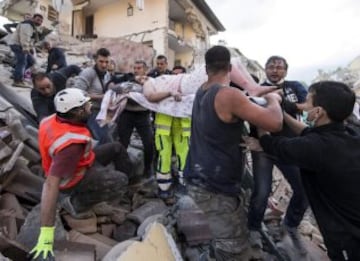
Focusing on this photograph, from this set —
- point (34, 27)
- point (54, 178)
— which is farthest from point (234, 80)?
point (34, 27)

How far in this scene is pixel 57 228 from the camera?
10.5 feet

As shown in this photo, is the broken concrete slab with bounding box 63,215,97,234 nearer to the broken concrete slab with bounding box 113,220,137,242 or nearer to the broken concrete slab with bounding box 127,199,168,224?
the broken concrete slab with bounding box 113,220,137,242

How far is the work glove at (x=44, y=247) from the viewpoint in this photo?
267cm

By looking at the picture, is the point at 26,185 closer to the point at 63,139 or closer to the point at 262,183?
the point at 63,139

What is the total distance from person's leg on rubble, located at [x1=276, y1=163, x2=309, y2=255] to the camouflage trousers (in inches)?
33.4

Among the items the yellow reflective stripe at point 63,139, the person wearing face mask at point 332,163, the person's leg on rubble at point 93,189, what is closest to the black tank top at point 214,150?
the person wearing face mask at point 332,163

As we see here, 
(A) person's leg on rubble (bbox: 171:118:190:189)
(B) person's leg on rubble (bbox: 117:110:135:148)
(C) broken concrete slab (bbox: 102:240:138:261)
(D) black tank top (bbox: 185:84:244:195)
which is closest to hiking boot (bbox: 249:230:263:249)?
(D) black tank top (bbox: 185:84:244:195)

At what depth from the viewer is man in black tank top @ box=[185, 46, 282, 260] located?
2646mm

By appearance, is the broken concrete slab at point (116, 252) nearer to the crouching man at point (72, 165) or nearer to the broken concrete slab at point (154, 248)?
the broken concrete slab at point (154, 248)

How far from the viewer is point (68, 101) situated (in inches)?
127

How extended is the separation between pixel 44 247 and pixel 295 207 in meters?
2.30

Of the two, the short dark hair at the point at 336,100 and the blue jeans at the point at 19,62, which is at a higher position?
the blue jeans at the point at 19,62

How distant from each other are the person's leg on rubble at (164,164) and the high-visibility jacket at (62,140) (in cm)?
112

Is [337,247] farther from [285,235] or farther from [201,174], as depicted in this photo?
[285,235]
